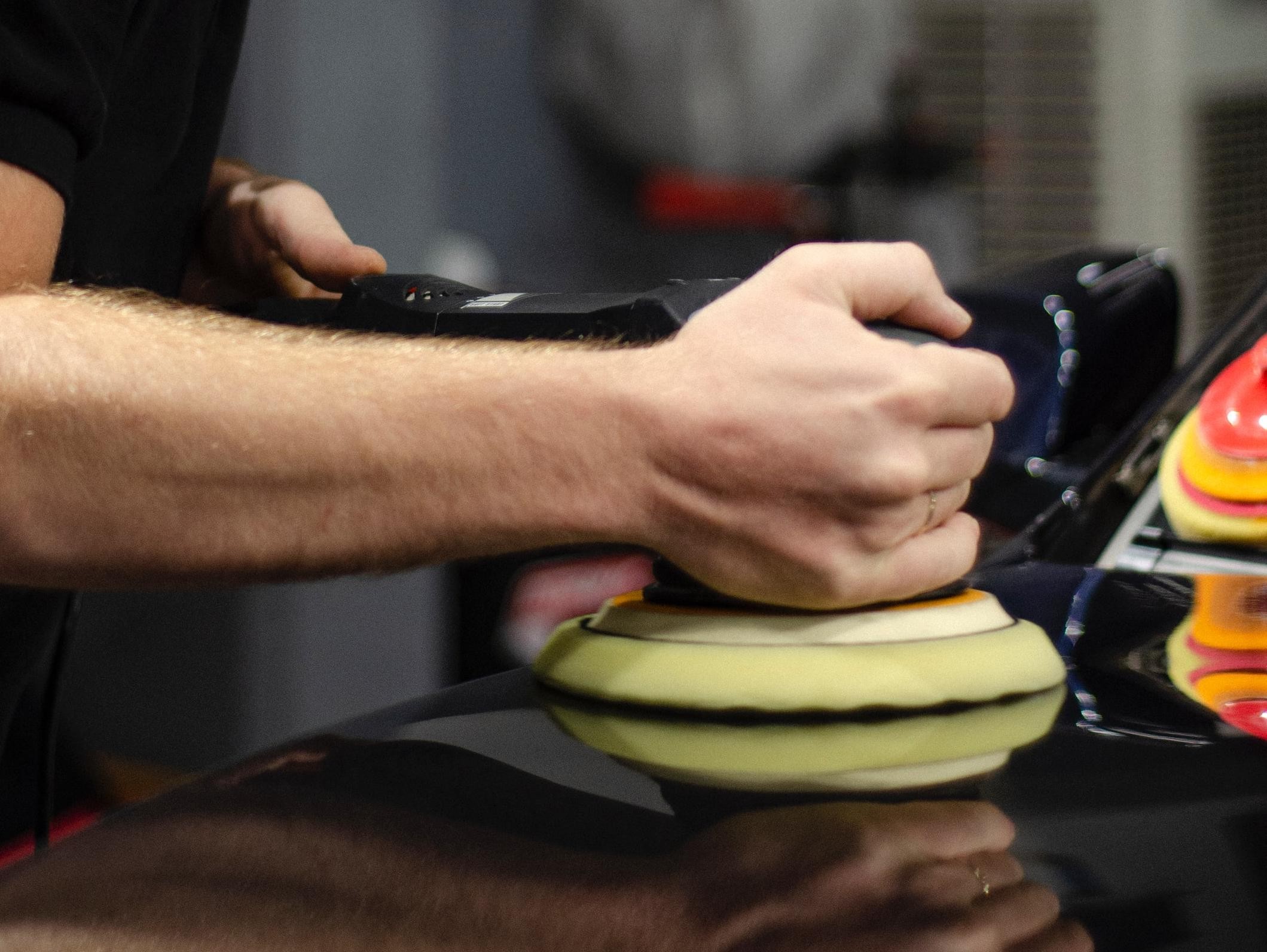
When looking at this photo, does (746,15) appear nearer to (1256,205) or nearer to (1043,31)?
(1043,31)

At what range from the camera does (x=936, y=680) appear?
414 millimetres

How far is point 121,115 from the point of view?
685 mm

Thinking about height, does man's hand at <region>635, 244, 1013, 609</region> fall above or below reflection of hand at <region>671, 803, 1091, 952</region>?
above

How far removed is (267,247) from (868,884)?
2.04ft

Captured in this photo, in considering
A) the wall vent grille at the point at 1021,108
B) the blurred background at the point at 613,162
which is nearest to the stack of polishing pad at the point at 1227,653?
the blurred background at the point at 613,162

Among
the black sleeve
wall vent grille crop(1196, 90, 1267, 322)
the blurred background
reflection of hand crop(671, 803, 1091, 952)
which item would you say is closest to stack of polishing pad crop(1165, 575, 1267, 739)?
reflection of hand crop(671, 803, 1091, 952)

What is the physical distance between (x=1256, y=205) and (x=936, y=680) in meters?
4.26

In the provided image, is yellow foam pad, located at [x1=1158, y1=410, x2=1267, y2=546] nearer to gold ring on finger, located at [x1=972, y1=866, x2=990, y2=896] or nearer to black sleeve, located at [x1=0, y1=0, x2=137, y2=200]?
gold ring on finger, located at [x1=972, y1=866, x2=990, y2=896]

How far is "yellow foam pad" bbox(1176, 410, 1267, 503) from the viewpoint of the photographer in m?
0.58

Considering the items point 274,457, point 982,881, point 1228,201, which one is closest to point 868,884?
point 982,881

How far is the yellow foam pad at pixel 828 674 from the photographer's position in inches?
16.2

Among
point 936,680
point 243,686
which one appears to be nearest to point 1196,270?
point 243,686

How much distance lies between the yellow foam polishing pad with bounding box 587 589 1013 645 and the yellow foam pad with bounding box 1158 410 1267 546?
191 millimetres

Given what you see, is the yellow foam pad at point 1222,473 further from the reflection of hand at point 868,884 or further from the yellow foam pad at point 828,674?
the reflection of hand at point 868,884
